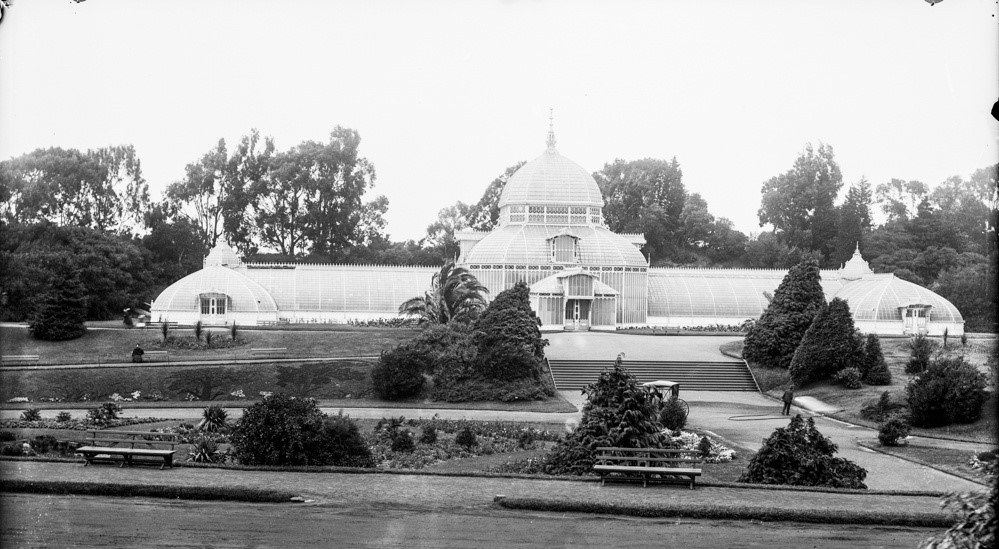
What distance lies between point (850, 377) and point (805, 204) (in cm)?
5446

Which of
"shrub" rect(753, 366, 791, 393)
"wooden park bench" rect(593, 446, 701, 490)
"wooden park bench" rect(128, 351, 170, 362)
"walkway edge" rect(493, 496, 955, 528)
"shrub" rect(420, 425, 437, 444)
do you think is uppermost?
"wooden park bench" rect(128, 351, 170, 362)

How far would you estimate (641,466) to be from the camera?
20891 millimetres

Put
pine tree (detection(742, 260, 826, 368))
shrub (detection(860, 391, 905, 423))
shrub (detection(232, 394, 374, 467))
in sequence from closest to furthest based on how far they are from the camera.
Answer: shrub (detection(232, 394, 374, 467)), shrub (detection(860, 391, 905, 423)), pine tree (detection(742, 260, 826, 368))

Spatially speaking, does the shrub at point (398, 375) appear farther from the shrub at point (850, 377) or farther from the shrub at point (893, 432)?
the shrub at point (893, 432)

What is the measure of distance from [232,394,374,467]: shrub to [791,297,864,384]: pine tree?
78.4 feet

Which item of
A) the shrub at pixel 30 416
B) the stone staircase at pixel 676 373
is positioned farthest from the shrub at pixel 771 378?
the shrub at pixel 30 416

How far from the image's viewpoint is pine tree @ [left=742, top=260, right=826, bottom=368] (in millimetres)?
45656

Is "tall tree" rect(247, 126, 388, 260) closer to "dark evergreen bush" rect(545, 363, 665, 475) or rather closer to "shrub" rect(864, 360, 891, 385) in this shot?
"shrub" rect(864, 360, 891, 385)

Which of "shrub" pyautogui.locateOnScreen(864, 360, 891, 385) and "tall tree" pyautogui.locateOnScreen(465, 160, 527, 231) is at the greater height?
"tall tree" pyautogui.locateOnScreen(465, 160, 527, 231)

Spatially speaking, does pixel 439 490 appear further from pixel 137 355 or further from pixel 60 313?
pixel 60 313

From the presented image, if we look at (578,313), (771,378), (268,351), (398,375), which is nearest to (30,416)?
(398,375)

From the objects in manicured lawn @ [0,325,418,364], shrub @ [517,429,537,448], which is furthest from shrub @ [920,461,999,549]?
manicured lawn @ [0,325,418,364]

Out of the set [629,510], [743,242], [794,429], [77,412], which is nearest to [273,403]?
[629,510]

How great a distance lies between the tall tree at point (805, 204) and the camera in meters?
90.7
